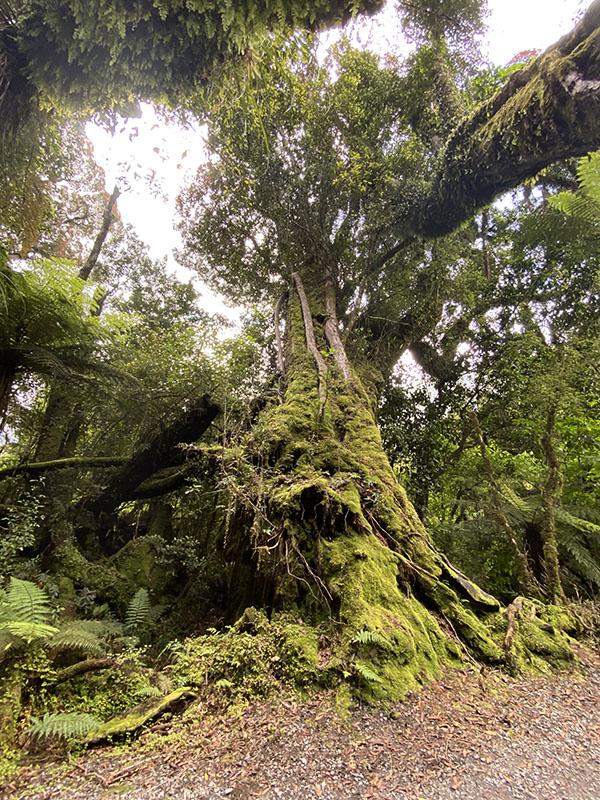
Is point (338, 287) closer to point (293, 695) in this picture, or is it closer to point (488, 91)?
point (488, 91)

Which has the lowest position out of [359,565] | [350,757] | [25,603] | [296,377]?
[350,757]

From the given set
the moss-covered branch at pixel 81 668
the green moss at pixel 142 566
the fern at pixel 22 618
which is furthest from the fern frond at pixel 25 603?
the green moss at pixel 142 566

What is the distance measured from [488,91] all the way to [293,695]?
10.7m

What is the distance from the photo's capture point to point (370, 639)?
2.71m

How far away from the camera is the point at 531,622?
379 cm

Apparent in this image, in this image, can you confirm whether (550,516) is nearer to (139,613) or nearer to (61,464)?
(139,613)

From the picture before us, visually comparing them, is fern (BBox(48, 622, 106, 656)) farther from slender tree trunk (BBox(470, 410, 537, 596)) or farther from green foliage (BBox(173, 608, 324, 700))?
slender tree trunk (BBox(470, 410, 537, 596))

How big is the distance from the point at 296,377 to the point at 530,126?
4.81 m

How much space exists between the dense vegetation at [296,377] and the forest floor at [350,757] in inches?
9.5

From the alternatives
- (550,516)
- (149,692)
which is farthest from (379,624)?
(550,516)

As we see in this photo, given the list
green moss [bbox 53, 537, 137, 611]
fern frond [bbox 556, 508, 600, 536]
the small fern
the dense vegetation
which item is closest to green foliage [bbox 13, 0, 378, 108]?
the dense vegetation

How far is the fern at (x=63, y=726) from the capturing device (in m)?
1.99

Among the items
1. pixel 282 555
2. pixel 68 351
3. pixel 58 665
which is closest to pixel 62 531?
pixel 68 351

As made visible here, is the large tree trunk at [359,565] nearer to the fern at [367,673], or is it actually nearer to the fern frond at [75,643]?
the fern at [367,673]
